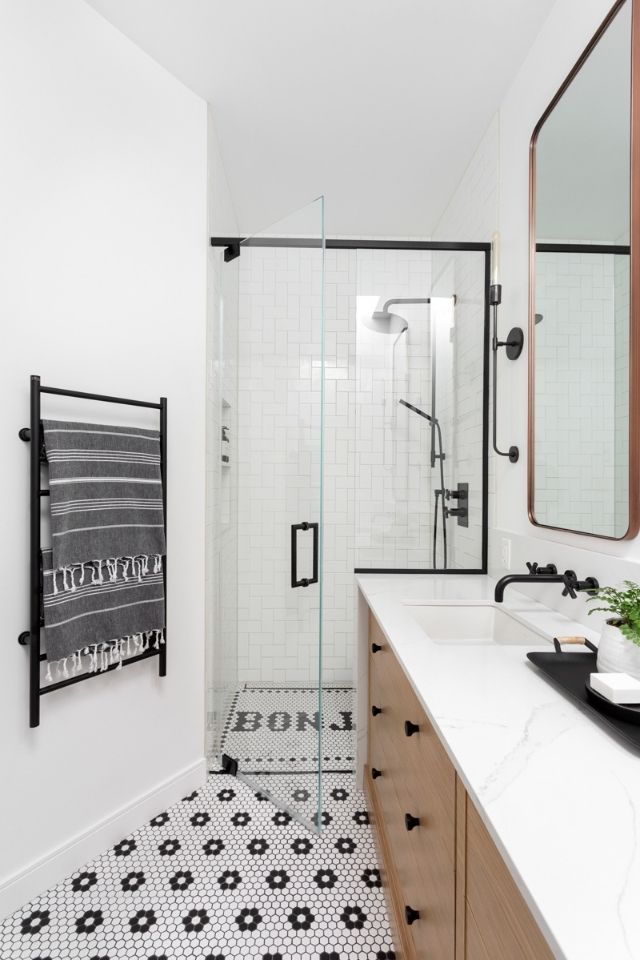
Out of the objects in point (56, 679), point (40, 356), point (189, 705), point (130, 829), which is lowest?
point (130, 829)

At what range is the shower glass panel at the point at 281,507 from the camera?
1748 mm

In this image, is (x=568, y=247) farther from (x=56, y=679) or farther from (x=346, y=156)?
(x=56, y=679)

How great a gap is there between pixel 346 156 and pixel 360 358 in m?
0.96

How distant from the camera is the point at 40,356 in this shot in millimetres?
1467

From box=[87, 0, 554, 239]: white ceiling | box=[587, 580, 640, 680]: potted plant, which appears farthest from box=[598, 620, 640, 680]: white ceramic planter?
box=[87, 0, 554, 239]: white ceiling

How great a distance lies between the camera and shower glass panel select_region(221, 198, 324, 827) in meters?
1.75

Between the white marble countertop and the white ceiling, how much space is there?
199 centimetres

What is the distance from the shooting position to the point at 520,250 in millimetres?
1735

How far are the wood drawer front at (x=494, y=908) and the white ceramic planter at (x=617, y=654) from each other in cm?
41

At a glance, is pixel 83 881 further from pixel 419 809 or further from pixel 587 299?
pixel 587 299

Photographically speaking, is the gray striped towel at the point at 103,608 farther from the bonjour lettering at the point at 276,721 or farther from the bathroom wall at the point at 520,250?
the bathroom wall at the point at 520,250

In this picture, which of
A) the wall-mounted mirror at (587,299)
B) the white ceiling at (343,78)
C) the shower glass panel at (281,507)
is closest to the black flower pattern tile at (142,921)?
the shower glass panel at (281,507)

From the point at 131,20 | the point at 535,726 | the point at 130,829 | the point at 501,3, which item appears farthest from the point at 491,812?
the point at 131,20

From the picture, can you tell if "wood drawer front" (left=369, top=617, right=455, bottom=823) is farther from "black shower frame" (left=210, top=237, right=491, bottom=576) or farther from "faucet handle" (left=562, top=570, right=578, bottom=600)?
"black shower frame" (left=210, top=237, right=491, bottom=576)
